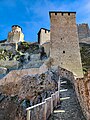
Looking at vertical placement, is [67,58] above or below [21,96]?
above

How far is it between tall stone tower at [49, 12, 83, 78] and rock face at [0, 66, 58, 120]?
3.56m

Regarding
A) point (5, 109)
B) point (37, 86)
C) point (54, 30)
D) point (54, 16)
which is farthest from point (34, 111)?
point (54, 16)

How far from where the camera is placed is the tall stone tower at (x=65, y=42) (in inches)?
865

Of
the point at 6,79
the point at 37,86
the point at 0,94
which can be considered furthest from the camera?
the point at 6,79

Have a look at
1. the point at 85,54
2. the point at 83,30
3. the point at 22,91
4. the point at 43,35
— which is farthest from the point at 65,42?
the point at 83,30

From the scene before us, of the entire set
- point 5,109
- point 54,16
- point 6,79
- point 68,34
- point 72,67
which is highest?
point 54,16

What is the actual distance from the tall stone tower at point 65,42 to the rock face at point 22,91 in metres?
3.56

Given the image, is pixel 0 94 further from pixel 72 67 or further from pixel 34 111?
pixel 34 111

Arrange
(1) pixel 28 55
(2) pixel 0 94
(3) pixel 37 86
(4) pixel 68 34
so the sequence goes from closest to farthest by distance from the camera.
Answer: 1. (3) pixel 37 86
2. (2) pixel 0 94
3. (4) pixel 68 34
4. (1) pixel 28 55

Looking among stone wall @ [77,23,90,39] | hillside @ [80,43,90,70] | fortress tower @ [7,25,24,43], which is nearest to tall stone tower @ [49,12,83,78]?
hillside @ [80,43,90,70]

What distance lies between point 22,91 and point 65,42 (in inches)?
364

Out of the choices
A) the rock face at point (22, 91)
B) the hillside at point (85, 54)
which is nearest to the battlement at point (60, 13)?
the hillside at point (85, 54)

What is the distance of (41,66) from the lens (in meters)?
21.6

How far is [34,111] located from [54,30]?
18277 millimetres
